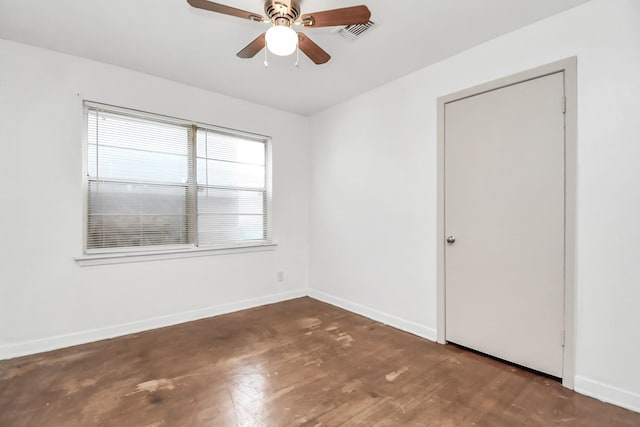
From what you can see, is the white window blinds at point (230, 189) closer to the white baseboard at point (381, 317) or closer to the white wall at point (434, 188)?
the white wall at point (434, 188)

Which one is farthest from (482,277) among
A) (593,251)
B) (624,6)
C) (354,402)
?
(624,6)

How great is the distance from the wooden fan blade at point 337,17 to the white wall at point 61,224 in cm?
211

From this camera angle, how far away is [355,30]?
229 centimetres

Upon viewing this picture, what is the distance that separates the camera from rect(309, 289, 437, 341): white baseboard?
2.86m

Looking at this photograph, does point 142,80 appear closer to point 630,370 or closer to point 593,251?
point 593,251

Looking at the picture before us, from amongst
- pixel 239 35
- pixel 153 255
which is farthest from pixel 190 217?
pixel 239 35

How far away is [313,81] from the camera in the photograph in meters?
3.18

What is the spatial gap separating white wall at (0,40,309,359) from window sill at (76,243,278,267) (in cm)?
6

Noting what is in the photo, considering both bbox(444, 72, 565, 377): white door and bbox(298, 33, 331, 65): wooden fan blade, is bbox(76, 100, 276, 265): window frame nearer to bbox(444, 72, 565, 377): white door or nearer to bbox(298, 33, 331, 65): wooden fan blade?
bbox(298, 33, 331, 65): wooden fan blade

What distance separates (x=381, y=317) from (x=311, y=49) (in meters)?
2.74

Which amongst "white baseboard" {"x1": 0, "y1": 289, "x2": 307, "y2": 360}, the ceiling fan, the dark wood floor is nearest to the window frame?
"white baseboard" {"x1": 0, "y1": 289, "x2": 307, "y2": 360}

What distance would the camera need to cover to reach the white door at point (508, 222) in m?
2.11

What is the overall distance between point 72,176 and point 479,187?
3.71m

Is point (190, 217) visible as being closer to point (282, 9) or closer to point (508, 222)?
point (282, 9)
